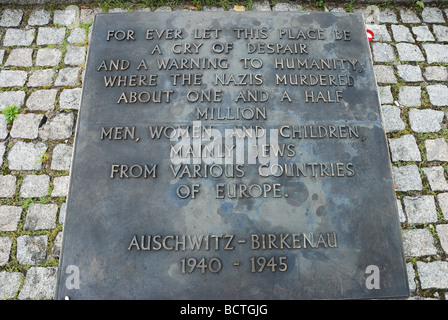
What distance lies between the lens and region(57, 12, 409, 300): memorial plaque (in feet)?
7.46

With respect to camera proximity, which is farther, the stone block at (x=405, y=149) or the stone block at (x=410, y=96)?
the stone block at (x=410, y=96)

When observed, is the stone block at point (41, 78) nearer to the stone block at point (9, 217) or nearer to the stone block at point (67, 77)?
the stone block at point (67, 77)

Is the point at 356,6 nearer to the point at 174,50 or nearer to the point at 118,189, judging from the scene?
the point at 174,50

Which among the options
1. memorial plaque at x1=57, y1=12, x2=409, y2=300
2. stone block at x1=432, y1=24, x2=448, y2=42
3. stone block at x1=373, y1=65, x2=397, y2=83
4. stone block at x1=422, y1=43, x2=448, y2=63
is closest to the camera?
memorial plaque at x1=57, y1=12, x2=409, y2=300

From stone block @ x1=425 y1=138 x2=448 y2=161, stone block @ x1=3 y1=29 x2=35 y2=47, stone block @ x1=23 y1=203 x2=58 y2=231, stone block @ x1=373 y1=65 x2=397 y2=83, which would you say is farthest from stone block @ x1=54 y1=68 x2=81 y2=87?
stone block @ x1=425 y1=138 x2=448 y2=161

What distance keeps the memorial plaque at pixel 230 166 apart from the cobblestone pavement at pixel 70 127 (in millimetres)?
718

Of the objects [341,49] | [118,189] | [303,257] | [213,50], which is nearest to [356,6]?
[341,49]

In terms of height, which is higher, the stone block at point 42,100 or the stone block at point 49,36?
the stone block at point 49,36

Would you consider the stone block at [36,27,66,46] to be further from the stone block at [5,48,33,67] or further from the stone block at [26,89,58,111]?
the stone block at [26,89,58,111]

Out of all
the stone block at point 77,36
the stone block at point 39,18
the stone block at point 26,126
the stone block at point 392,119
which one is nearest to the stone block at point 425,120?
the stone block at point 392,119

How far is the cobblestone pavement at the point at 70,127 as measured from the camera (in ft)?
9.35

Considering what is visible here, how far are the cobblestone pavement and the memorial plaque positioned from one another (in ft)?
2.35

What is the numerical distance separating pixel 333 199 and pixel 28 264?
2493 mm

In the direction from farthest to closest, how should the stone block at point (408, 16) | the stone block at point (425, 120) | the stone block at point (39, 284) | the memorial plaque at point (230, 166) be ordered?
the stone block at point (408, 16) < the stone block at point (425, 120) < the stone block at point (39, 284) < the memorial plaque at point (230, 166)
